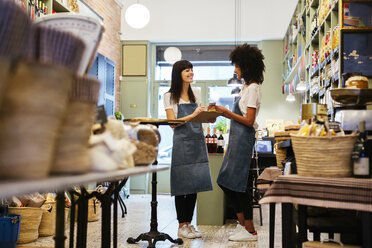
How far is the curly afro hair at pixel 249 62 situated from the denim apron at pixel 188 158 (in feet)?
1.85

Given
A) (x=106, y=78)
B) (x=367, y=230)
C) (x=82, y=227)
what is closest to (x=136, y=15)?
(x=106, y=78)

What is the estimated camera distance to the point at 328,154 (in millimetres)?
1762

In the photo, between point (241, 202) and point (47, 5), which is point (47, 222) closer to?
point (241, 202)

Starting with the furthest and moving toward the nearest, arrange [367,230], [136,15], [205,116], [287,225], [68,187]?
[136,15]
[205,116]
[287,225]
[367,230]
[68,187]

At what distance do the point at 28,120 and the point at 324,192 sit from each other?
50.5 inches

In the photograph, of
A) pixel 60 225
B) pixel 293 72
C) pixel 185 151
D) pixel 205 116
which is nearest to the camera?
pixel 60 225

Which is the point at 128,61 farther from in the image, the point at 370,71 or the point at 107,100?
the point at 370,71

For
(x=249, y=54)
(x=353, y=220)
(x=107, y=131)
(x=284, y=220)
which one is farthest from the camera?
(x=249, y=54)

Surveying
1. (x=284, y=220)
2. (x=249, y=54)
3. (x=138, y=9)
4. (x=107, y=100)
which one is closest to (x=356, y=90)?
(x=284, y=220)

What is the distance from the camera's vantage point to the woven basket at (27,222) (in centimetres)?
374

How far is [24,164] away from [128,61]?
8.52 metres

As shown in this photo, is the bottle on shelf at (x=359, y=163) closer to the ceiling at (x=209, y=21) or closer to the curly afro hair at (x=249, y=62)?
the curly afro hair at (x=249, y=62)

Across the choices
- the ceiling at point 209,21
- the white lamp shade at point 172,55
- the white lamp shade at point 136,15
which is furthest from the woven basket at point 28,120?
the ceiling at point 209,21

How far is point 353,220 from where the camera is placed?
2.17 metres
